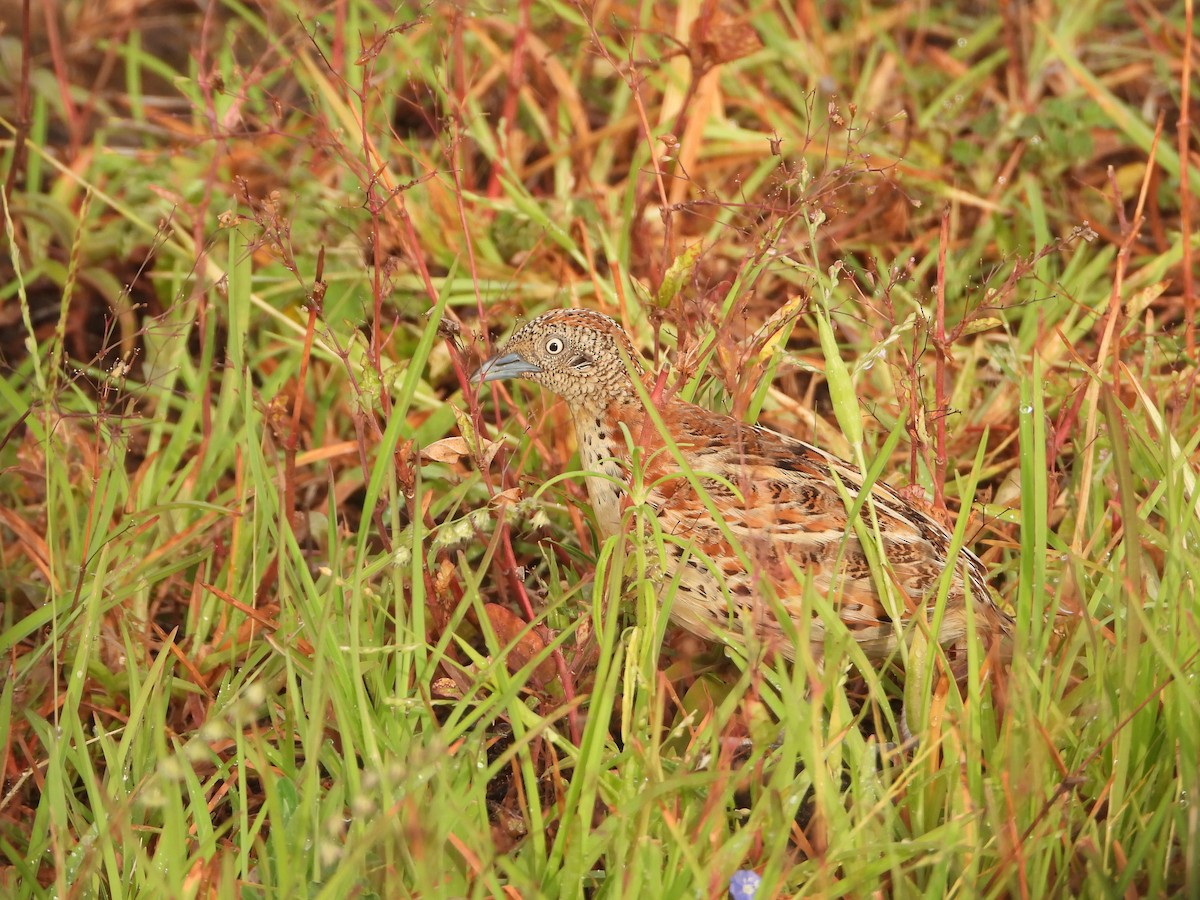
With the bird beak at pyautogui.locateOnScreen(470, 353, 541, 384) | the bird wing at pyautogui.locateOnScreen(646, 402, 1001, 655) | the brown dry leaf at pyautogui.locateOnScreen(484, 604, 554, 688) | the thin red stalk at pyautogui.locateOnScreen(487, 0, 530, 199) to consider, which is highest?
the thin red stalk at pyautogui.locateOnScreen(487, 0, 530, 199)

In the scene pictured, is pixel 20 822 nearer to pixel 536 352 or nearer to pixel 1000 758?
pixel 536 352

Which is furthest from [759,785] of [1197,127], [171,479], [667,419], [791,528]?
[1197,127]

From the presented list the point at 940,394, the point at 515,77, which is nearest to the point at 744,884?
the point at 940,394

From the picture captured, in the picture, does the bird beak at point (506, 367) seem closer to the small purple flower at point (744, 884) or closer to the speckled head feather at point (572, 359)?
the speckled head feather at point (572, 359)

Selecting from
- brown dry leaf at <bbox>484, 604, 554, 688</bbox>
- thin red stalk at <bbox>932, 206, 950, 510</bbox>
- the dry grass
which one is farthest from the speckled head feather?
thin red stalk at <bbox>932, 206, 950, 510</bbox>

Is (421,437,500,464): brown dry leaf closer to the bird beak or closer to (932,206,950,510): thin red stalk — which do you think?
the bird beak

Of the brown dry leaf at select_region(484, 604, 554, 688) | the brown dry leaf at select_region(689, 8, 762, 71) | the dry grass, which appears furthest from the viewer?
the brown dry leaf at select_region(689, 8, 762, 71)
